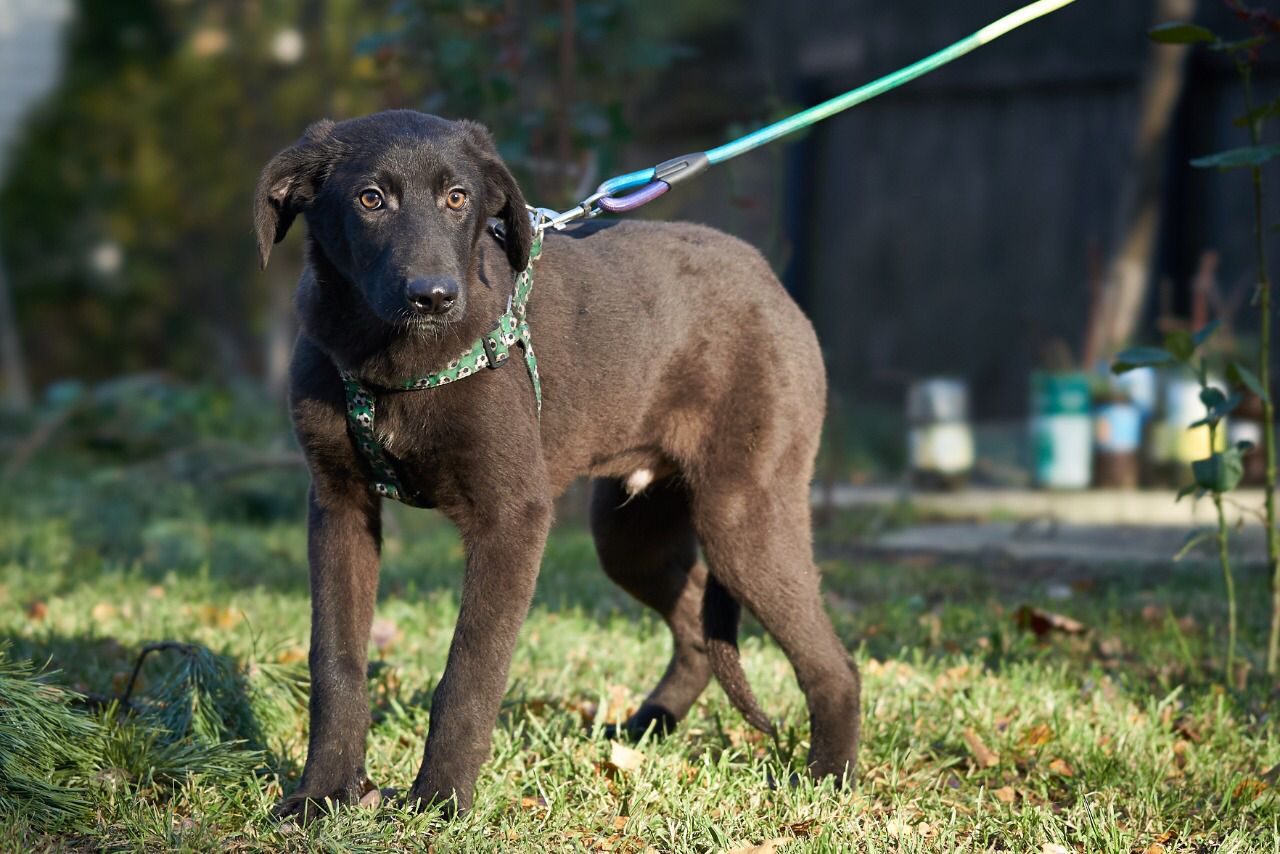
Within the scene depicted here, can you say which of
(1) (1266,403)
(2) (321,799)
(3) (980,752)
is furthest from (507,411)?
(1) (1266,403)

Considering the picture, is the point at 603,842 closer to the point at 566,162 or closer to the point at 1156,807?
the point at 1156,807

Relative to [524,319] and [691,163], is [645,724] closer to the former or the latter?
[524,319]

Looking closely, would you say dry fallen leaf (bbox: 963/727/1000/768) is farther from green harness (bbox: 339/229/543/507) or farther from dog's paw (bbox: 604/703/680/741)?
green harness (bbox: 339/229/543/507)

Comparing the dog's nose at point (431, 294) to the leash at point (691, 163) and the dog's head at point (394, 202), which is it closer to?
the dog's head at point (394, 202)

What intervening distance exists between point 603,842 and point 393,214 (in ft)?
4.61

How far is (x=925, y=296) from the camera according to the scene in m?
11.3

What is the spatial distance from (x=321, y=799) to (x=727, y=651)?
1.17 m

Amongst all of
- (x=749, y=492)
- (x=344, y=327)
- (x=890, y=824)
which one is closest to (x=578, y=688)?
(x=749, y=492)

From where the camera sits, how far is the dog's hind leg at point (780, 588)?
11.7 ft

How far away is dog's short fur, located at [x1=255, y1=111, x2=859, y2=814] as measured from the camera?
3.02 m

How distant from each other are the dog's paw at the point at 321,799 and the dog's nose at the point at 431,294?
3.37 feet

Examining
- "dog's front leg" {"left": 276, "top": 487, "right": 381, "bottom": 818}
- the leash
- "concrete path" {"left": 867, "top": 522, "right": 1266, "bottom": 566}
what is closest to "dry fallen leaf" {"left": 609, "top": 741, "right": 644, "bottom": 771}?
"dog's front leg" {"left": 276, "top": 487, "right": 381, "bottom": 818}

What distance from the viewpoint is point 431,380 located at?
3.03 meters

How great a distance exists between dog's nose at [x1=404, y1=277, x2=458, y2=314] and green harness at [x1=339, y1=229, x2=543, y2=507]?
8.6 inches
